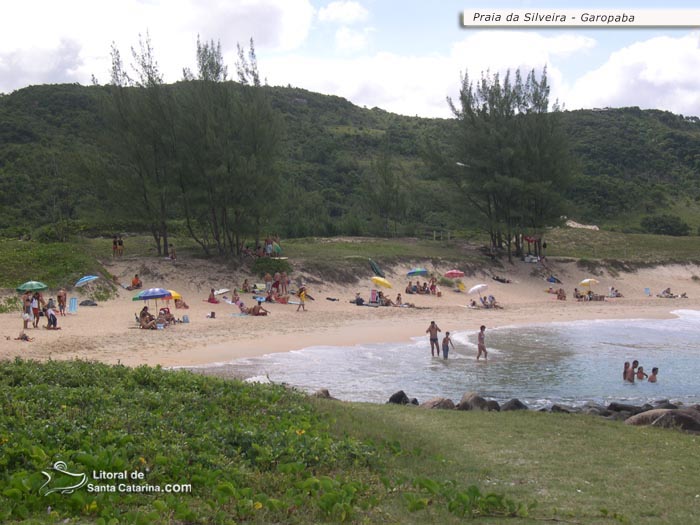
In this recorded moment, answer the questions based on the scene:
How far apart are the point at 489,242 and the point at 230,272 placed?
25.8m

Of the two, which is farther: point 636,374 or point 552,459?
point 636,374

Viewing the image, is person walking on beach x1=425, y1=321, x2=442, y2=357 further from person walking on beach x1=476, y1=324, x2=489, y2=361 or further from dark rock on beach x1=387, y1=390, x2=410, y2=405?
dark rock on beach x1=387, y1=390, x2=410, y2=405

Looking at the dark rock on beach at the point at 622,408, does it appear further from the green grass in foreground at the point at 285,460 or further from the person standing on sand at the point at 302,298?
the person standing on sand at the point at 302,298

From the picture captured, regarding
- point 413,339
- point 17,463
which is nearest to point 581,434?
point 17,463

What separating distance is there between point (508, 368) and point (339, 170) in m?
59.2

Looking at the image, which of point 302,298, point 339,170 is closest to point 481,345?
point 302,298

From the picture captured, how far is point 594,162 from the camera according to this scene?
3602 inches

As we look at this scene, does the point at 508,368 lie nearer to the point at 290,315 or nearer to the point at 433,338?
the point at 433,338

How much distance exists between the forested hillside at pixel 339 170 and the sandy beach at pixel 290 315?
5.15 metres

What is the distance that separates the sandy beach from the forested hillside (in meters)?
5.15

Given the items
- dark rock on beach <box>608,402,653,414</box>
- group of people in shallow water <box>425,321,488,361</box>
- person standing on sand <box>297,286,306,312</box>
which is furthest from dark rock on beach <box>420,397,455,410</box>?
person standing on sand <box>297,286,306,312</box>

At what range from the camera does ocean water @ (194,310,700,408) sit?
17.2 m

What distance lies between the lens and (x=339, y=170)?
255ft

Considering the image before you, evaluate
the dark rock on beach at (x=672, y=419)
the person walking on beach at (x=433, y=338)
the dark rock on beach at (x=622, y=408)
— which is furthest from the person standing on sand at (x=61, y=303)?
the dark rock on beach at (x=672, y=419)
